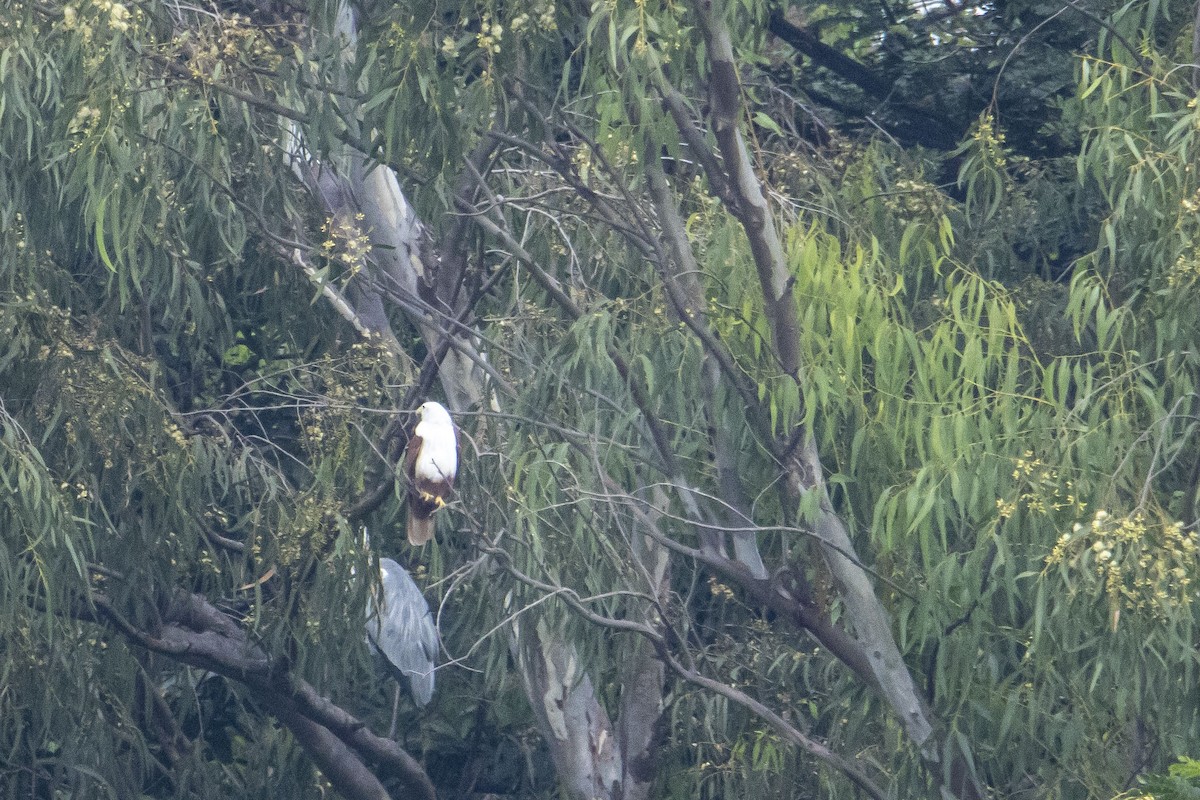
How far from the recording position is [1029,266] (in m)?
4.17

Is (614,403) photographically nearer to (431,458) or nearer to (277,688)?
(431,458)

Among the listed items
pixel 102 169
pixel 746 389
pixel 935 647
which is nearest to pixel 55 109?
pixel 102 169

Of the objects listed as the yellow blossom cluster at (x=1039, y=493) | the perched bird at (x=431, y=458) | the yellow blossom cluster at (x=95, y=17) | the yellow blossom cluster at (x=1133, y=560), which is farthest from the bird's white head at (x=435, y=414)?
the yellow blossom cluster at (x=1133, y=560)

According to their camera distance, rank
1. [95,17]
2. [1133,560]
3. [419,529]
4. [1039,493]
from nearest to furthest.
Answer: [1133,560], [1039,493], [95,17], [419,529]

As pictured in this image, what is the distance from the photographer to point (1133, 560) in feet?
8.66

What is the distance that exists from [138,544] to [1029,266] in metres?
2.19

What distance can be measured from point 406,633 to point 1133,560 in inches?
83.4

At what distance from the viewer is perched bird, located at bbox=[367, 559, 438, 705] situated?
425cm

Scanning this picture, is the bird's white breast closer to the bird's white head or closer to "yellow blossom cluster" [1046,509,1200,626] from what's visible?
the bird's white head

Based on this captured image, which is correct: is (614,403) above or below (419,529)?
above

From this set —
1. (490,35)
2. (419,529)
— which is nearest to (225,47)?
(490,35)

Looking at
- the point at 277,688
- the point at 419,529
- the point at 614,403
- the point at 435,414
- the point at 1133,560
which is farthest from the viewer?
the point at 277,688

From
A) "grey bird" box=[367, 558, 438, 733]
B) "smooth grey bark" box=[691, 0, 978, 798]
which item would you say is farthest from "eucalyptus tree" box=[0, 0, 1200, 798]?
"grey bird" box=[367, 558, 438, 733]

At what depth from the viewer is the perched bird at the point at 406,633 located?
13.9 feet
